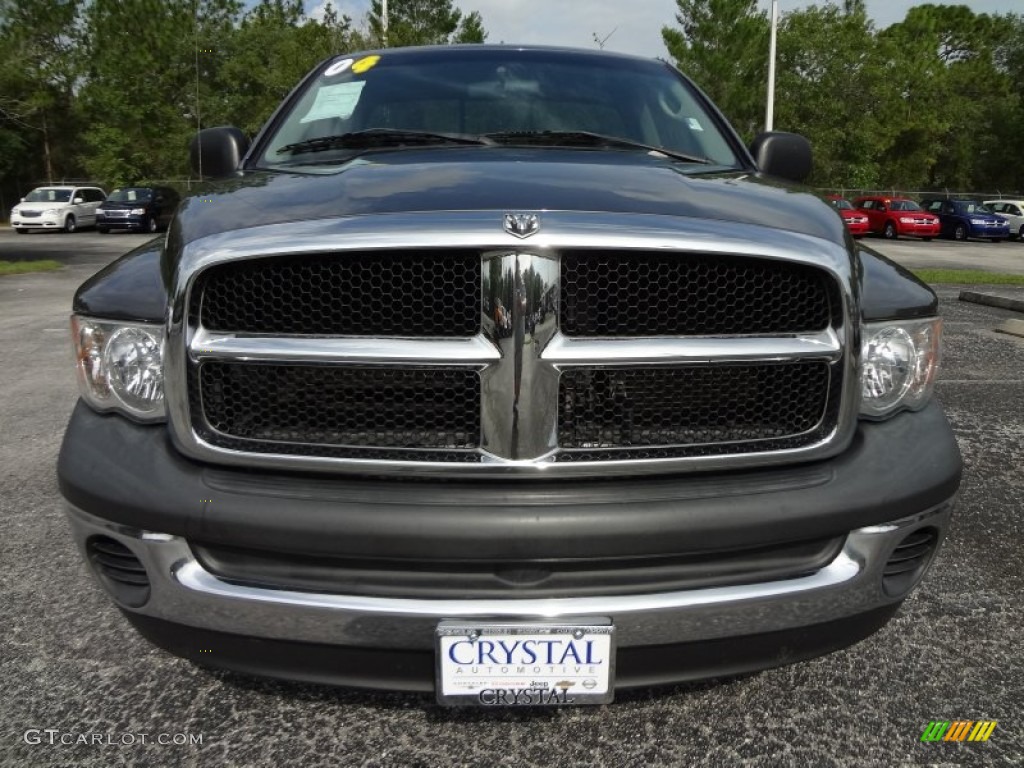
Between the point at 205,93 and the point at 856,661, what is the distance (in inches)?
1400

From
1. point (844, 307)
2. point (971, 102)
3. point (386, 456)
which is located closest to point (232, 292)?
point (386, 456)

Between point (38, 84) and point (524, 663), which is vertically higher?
point (38, 84)

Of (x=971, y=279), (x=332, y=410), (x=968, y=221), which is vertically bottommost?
(x=968, y=221)

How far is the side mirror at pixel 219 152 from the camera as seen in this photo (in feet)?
9.70

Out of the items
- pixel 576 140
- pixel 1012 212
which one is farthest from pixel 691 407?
pixel 1012 212

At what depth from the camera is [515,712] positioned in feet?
7.18

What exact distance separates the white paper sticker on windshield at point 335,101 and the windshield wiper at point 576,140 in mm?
608

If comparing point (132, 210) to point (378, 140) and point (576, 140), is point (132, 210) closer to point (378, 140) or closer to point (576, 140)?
point (378, 140)

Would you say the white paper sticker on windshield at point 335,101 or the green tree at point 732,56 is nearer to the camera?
the white paper sticker on windshield at point 335,101

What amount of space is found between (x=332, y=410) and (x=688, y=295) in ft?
2.61

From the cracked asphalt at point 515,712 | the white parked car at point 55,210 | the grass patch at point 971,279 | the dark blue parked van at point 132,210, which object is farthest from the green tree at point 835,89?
the cracked asphalt at point 515,712

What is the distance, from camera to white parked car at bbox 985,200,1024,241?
29.1 m

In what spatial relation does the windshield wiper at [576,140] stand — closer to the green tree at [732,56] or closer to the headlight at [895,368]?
the headlight at [895,368]
